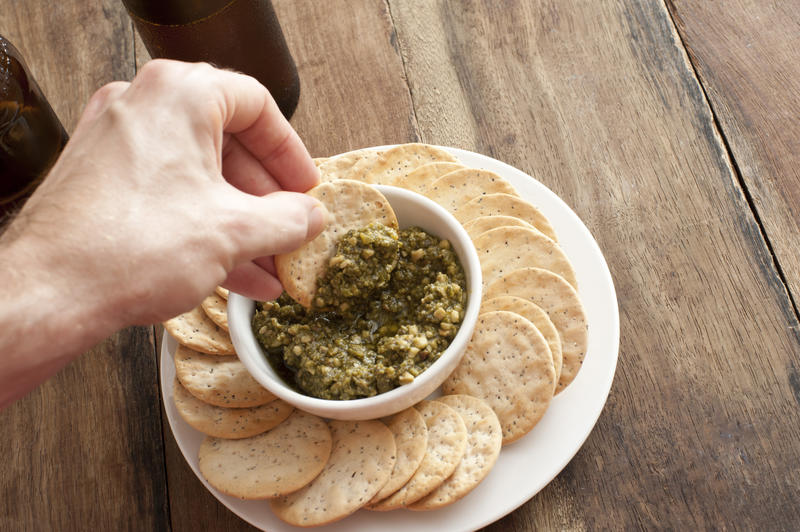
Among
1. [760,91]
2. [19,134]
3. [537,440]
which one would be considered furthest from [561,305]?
[19,134]

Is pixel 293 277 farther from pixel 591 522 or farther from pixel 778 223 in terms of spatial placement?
pixel 778 223

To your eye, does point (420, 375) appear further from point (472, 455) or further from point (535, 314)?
point (535, 314)

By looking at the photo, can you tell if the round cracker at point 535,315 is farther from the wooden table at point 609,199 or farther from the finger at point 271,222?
the finger at point 271,222

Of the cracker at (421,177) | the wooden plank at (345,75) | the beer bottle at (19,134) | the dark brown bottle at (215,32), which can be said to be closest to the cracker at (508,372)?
the cracker at (421,177)

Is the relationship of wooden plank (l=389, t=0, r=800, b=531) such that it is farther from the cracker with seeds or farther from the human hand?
the human hand

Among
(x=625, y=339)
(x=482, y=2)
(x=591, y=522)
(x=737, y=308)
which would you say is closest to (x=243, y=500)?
(x=591, y=522)
